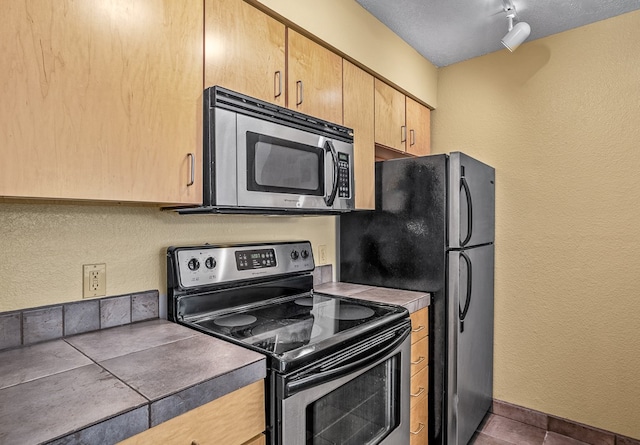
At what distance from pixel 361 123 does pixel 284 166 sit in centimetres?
71

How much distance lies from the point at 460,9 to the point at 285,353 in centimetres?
200

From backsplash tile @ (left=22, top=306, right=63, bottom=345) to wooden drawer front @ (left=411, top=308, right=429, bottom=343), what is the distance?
1.44 m

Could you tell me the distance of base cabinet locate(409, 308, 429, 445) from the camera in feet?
6.02

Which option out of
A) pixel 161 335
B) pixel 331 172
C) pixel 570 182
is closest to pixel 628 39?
pixel 570 182

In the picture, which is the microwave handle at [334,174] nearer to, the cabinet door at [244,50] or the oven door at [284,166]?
the oven door at [284,166]

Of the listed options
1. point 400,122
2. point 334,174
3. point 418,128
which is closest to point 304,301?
point 334,174

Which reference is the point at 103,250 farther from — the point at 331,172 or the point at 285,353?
the point at 331,172

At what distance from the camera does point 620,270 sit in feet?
7.13

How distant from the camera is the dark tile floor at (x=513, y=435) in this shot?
2270 mm

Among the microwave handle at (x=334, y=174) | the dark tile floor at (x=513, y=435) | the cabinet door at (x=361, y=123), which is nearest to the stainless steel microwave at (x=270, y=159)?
the microwave handle at (x=334, y=174)

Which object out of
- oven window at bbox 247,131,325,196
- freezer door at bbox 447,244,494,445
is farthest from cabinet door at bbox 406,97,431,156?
oven window at bbox 247,131,325,196

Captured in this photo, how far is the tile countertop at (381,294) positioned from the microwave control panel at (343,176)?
536 mm

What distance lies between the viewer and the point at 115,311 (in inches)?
53.6

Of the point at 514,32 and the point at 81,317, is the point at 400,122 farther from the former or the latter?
the point at 81,317
